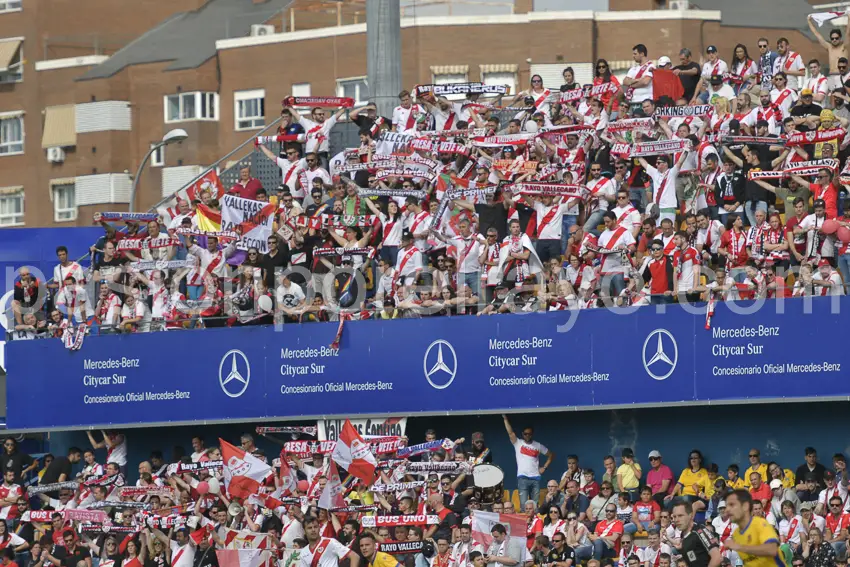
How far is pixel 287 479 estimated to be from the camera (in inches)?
1048

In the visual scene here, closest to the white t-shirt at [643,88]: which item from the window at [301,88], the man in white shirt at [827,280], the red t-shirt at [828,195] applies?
the red t-shirt at [828,195]

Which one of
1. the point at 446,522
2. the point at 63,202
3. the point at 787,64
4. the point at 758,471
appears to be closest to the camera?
the point at 758,471

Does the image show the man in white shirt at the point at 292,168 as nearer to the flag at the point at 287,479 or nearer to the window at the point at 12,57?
the flag at the point at 287,479

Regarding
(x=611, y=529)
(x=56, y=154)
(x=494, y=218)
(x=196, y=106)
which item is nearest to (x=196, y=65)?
(x=196, y=106)

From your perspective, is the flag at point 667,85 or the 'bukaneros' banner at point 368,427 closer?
the 'bukaneros' banner at point 368,427

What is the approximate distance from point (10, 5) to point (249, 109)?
1056 centimetres

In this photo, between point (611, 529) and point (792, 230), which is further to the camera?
point (792, 230)

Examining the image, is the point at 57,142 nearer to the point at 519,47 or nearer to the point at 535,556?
the point at 519,47

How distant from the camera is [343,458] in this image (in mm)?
25859

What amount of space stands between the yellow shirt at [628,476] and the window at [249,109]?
3704 centimetres

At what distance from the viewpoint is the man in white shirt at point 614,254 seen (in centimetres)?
2541

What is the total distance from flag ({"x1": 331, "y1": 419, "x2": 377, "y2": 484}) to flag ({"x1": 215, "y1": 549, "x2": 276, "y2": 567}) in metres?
1.65

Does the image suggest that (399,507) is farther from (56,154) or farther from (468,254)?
(56,154)

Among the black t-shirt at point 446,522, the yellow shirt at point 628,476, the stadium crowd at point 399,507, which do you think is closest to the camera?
the stadium crowd at point 399,507
